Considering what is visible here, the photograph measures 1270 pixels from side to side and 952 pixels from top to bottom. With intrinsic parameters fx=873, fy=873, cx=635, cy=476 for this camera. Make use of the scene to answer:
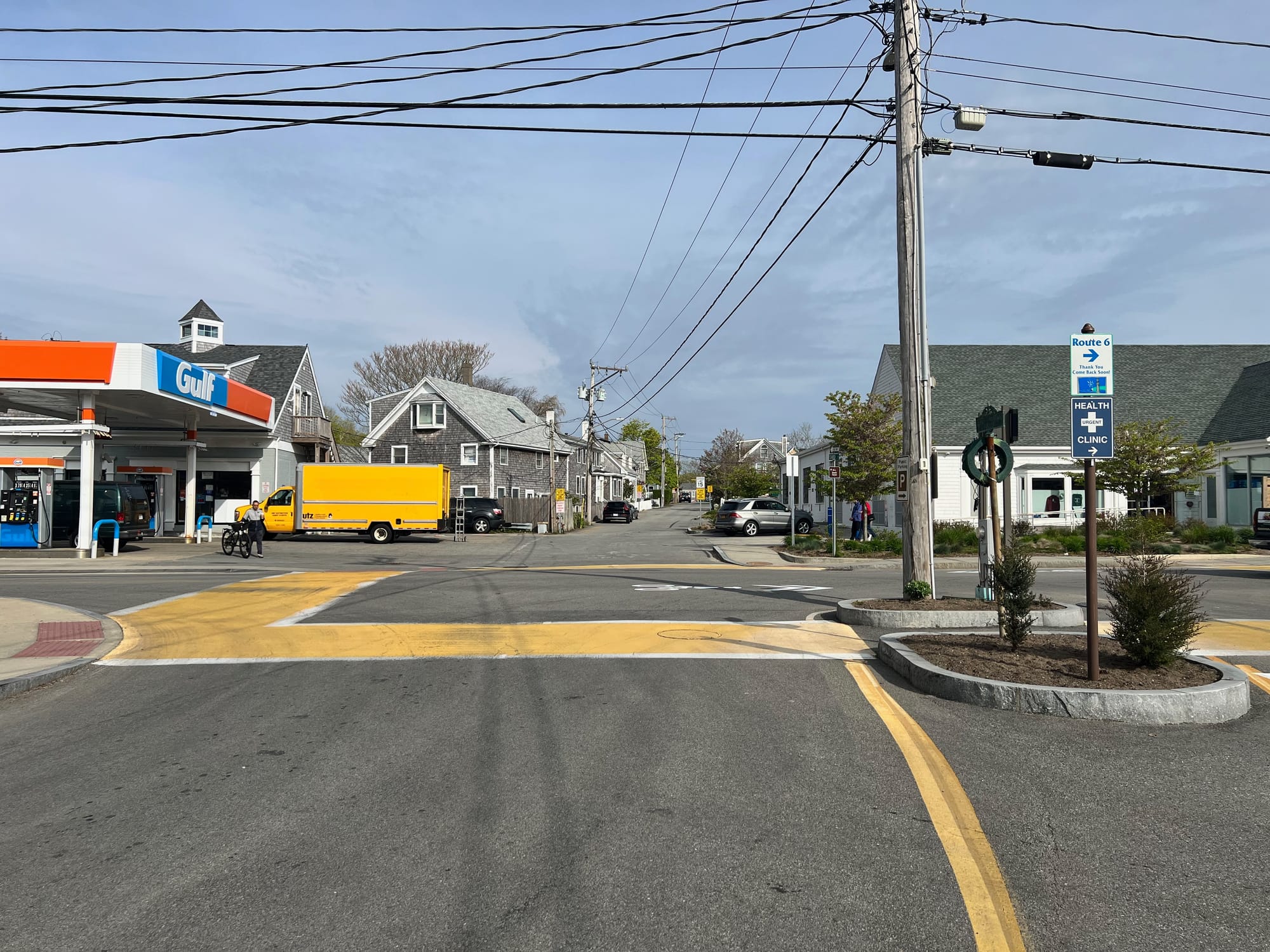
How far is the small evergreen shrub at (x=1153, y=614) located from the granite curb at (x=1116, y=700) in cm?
43

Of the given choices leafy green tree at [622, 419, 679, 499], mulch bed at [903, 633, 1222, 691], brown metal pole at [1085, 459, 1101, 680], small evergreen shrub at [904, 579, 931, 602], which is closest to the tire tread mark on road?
mulch bed at [903, 633, 1222, 691]

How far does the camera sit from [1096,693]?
651cm

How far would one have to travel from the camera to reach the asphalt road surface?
3559mm

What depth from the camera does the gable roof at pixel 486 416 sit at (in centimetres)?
4731

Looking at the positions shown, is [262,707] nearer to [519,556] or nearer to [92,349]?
[519,556]

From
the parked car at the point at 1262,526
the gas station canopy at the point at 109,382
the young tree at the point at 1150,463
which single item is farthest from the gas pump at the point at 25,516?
the parked car at the point at 1262,526

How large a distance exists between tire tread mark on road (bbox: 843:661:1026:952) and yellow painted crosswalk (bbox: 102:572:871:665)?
10.3 feet

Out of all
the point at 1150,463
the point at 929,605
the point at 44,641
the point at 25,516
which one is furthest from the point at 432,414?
the point at 929,605

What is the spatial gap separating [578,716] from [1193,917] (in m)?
4.19

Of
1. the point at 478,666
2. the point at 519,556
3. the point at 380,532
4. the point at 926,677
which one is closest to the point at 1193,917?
the point at 926,677

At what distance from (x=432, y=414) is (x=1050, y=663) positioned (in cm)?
4269

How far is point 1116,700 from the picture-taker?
21.2 feet

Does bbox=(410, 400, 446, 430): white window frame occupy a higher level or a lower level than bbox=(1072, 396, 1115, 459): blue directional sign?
higher

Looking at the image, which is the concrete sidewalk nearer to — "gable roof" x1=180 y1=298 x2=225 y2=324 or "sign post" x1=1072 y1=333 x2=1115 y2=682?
"sign post" x1=1072 y1=333 x2=1115 y2=682
